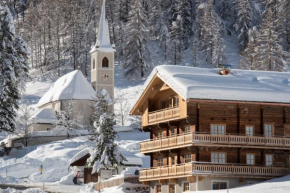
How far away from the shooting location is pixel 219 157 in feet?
157

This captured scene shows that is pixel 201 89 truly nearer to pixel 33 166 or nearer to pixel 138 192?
pixel 138 192

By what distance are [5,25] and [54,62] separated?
296ft

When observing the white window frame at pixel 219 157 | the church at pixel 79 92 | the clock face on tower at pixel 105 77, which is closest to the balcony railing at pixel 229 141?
the white window frame at pixel 219 157

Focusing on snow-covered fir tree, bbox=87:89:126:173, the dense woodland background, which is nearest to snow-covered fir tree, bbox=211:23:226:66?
the dense woodland background

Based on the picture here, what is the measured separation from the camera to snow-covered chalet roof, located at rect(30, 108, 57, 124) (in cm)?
10219

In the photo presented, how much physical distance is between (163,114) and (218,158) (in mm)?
5279

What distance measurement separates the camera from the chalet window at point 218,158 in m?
47.9

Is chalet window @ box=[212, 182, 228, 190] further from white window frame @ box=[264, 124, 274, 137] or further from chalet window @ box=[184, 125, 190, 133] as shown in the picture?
white window frame @ box=[264, 124, 274, 137]

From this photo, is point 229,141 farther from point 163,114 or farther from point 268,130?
point 163,114

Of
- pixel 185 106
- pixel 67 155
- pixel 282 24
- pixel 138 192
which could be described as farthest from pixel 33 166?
pixel 282 24

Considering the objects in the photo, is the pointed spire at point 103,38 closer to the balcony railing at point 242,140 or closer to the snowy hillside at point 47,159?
the snowy hillside at point 47,159

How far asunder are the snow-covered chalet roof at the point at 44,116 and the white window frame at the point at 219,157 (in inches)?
2230

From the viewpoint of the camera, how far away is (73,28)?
13562cm

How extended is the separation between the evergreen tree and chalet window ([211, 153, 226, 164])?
88609 mm
